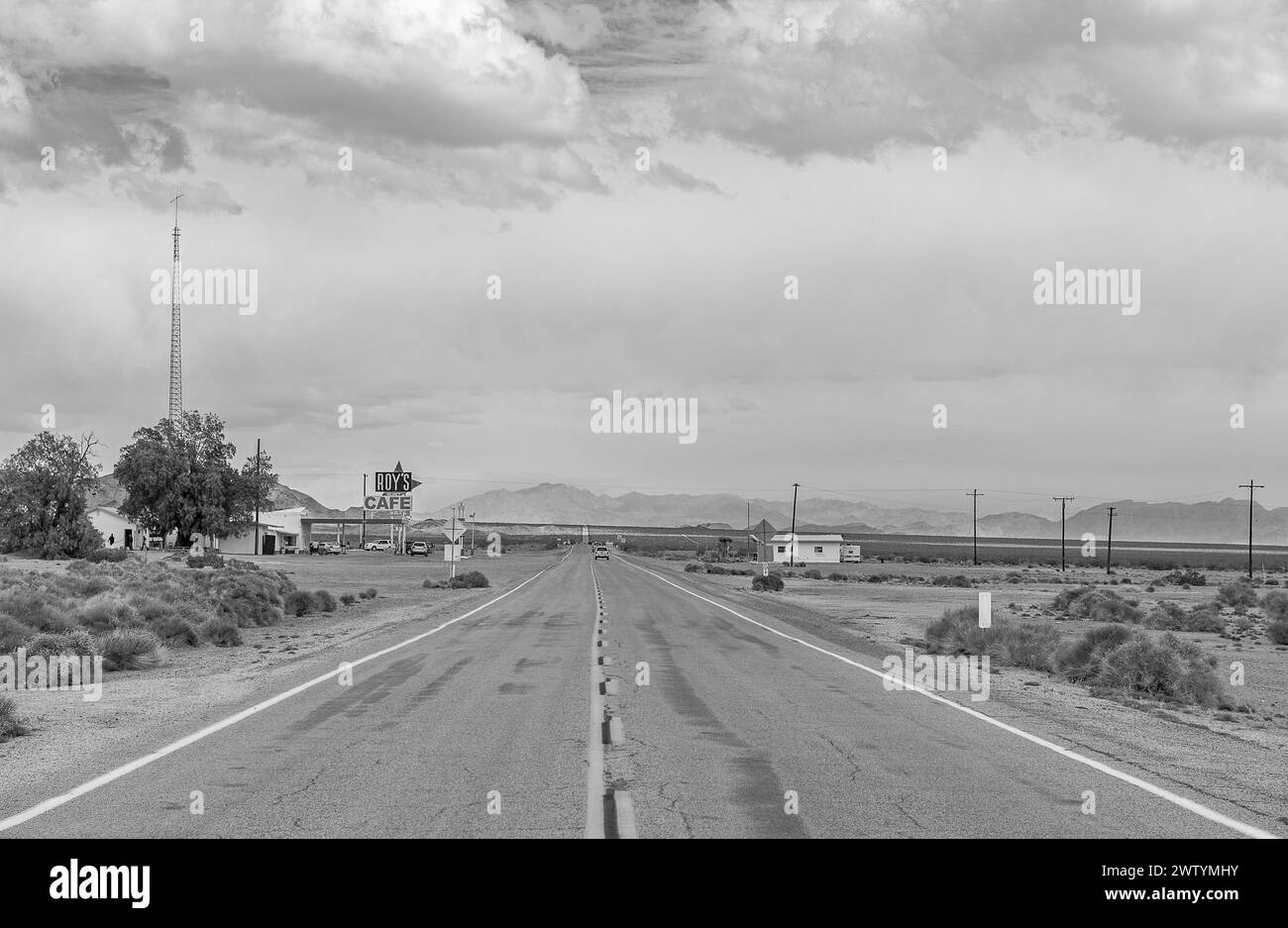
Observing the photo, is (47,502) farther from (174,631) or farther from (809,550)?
(809,550)

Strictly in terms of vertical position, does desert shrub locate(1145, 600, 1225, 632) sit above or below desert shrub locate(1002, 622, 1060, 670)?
below

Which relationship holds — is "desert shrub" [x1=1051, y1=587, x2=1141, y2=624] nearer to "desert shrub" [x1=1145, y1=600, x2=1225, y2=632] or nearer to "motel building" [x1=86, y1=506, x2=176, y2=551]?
"desert shrub" [x1=1145, y1=600, x2=1225, y2=632]

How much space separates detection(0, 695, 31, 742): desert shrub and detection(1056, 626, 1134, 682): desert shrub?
15.9 m

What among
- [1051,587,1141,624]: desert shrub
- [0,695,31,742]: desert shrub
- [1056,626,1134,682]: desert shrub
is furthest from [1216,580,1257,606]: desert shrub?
[0,695,31,742]: desert shrub

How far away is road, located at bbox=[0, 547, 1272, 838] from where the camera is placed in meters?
8.14

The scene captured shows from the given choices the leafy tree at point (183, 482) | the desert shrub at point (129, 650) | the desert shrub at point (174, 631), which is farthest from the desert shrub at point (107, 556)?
the desert shrub at point (129, 650)

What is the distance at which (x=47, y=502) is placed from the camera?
75.4 metres

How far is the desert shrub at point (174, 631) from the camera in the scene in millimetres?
25281

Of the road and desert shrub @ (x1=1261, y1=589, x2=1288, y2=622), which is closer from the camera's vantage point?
the road

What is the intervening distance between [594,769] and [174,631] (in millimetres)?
18165

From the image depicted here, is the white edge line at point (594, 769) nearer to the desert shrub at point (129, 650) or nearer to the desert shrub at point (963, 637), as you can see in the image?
the desert shrub at point (129, 650)
